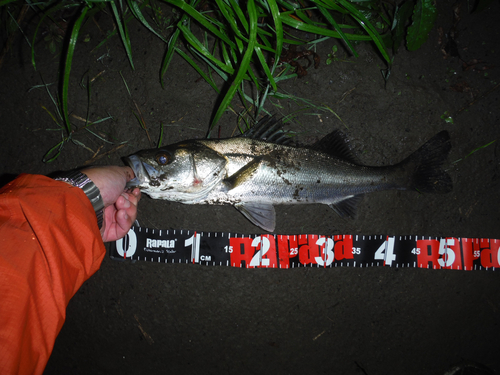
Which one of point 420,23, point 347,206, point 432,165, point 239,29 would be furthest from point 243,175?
point 420,23

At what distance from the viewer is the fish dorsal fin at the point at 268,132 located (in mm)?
2664

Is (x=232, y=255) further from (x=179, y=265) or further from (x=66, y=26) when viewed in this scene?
(x=66, y=26)

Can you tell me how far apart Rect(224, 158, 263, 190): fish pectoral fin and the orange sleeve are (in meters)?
1.20

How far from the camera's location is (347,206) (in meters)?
2.88

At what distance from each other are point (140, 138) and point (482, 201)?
158 inches

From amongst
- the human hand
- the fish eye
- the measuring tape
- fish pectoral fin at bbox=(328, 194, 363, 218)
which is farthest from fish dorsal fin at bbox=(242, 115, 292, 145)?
the human hand

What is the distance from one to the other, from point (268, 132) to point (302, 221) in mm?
1101

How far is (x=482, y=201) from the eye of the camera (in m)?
3.09

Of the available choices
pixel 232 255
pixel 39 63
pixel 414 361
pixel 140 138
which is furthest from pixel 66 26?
pixel 414 361

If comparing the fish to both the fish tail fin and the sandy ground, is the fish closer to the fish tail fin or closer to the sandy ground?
the fish tail fin

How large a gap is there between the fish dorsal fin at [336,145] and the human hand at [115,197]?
189 centimetres

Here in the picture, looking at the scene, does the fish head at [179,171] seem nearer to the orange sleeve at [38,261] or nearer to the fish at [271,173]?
the fish at [271,173]

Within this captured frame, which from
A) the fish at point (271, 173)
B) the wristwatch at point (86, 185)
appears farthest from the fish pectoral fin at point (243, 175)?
the wristwatch at point (86, 185)

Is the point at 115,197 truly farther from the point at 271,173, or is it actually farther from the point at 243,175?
the point at 271,173
